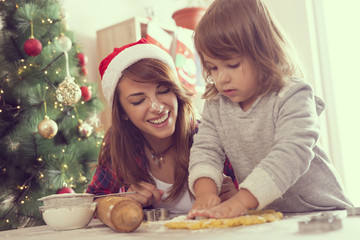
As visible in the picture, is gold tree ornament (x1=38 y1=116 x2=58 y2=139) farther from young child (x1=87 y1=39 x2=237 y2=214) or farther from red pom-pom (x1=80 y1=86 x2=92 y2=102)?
young child (x1=87 y1=39 x2=237 y2=214)

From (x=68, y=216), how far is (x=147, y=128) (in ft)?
1.80

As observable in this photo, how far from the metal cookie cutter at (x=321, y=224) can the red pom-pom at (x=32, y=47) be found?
153 cm

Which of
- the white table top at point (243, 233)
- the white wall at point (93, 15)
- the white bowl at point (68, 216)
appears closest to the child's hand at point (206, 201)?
the white table top at point (243, 233)

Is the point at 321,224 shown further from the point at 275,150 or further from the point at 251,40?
the point at 251,40

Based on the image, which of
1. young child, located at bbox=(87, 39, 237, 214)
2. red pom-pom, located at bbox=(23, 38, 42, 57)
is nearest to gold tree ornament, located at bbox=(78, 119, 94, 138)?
red pom-pom, located at bbox=(23, 38, 42, 57)

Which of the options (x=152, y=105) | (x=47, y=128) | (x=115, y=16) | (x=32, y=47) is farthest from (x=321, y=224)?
(x=115, y=16)

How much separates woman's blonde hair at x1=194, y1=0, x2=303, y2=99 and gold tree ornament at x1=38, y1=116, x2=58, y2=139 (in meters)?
1.00

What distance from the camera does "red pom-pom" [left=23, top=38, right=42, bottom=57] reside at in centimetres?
Answer: 178

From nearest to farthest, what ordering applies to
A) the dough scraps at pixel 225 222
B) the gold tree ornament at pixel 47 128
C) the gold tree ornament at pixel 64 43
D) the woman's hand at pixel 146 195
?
the dough scraps at pixel 225 222, the woman's hand at pixel 146 195, the gold tree ornament at pixel 47 128, the gold tree ornament at pixel 64 43

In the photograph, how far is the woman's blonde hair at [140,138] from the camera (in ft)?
4.32

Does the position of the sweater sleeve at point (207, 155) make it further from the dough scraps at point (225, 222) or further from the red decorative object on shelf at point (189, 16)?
the red decorative object on shelf at point (189, 16)

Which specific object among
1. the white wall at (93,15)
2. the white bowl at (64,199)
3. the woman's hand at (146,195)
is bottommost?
the woman's hand at (146,195)

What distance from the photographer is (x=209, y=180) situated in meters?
0.92

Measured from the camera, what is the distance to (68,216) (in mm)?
844
